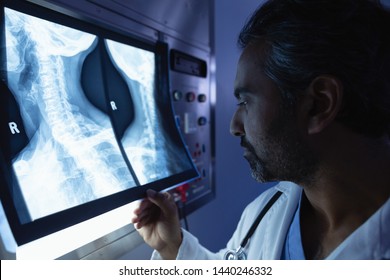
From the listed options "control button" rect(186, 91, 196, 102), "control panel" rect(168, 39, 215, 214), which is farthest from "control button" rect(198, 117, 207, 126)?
"control button" rect(186, 91, 196, 102)

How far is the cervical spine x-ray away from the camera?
559 millimetres

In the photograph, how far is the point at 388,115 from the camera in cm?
A: 69

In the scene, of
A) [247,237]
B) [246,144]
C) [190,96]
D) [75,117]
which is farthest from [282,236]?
[190,96]

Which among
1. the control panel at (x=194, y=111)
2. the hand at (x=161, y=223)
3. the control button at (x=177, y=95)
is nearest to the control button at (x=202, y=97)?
the control panel at (x=194, y=111)

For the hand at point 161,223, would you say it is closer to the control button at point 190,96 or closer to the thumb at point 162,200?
the thumb at point 162,200

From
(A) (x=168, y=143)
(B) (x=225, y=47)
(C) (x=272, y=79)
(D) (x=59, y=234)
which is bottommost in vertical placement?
(D) (x=59, y=234)

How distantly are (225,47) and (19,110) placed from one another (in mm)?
1227

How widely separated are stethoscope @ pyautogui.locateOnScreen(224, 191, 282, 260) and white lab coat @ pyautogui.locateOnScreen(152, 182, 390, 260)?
0.01 metres

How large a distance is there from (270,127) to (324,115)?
0.11 meters

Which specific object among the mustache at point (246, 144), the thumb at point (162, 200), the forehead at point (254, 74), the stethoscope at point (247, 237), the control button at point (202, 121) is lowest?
the stethoscope at point (247, 237)

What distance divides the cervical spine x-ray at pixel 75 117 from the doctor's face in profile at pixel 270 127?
0.28 m

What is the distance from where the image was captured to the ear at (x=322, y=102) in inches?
25.3
